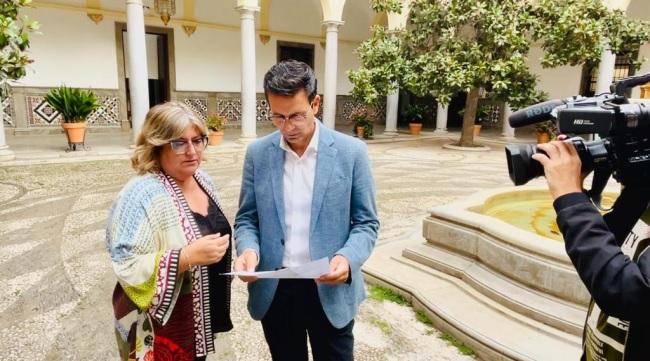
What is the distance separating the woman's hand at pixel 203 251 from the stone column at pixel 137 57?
8.50m

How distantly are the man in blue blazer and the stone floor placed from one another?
1071mm

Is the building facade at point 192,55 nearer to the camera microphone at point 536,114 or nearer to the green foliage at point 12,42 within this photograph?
the green foliage at point 12,42

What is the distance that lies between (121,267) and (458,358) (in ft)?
6.54

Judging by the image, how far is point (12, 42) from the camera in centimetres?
438

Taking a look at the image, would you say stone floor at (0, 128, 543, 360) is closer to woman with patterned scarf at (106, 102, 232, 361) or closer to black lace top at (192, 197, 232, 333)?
black lace top at (192, 197, 232, 333)

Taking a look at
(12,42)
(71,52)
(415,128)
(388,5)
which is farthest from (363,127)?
(12,42)

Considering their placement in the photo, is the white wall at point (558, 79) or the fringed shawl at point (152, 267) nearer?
the fringed shawl at point (152, 267)

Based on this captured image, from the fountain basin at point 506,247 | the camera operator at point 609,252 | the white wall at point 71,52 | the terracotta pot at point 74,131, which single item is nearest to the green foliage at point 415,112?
the white wall at point 71,52

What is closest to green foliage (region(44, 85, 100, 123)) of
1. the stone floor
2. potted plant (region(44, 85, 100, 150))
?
potted plant (region(44, 85, 100, 150))

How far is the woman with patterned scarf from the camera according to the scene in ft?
4.84

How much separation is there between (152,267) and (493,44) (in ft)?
33.1

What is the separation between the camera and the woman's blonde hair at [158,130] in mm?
1566

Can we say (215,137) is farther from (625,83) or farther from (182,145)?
(625,83)

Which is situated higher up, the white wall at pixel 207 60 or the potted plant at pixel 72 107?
the white wall at pixel 207 60
